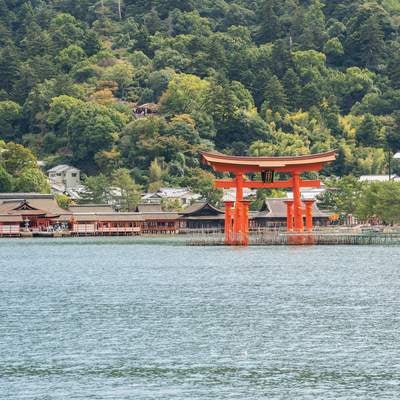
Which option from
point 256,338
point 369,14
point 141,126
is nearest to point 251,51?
point 369,14

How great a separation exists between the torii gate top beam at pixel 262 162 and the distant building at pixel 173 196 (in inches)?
1339

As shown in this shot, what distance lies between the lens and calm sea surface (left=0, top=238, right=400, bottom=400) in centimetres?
3172

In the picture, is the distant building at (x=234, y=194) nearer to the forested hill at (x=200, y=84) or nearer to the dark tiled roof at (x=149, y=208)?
the forested hill at (x=200, y=84)

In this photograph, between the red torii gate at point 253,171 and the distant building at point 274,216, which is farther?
the distant building at point 274,216

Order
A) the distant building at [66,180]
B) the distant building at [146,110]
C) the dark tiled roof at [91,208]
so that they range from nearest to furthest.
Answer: the dark tiled roof at [91,208], the distant building at [66,180], the distant building at [146,110]

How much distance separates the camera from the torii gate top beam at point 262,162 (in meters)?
80.1

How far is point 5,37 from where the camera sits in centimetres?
15750

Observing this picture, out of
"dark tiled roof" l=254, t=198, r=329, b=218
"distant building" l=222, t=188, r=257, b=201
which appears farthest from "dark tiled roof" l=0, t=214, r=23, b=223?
"dark tiled roof" l=254, t=198, r=329, b=218

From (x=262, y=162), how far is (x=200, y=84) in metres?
55.8

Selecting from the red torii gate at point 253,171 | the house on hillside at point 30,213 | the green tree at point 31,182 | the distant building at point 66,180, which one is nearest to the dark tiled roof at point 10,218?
the house on hillside at point 30,213

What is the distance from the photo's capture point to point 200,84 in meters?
136

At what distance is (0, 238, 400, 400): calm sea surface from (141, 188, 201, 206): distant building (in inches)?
1959

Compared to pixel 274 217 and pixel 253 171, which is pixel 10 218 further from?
pixel 253 171

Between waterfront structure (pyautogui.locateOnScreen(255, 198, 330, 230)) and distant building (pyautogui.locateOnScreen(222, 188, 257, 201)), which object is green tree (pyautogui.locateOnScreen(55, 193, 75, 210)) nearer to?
distant building (pyautogui.locateOnScreen(222, 188, 257, 201))
